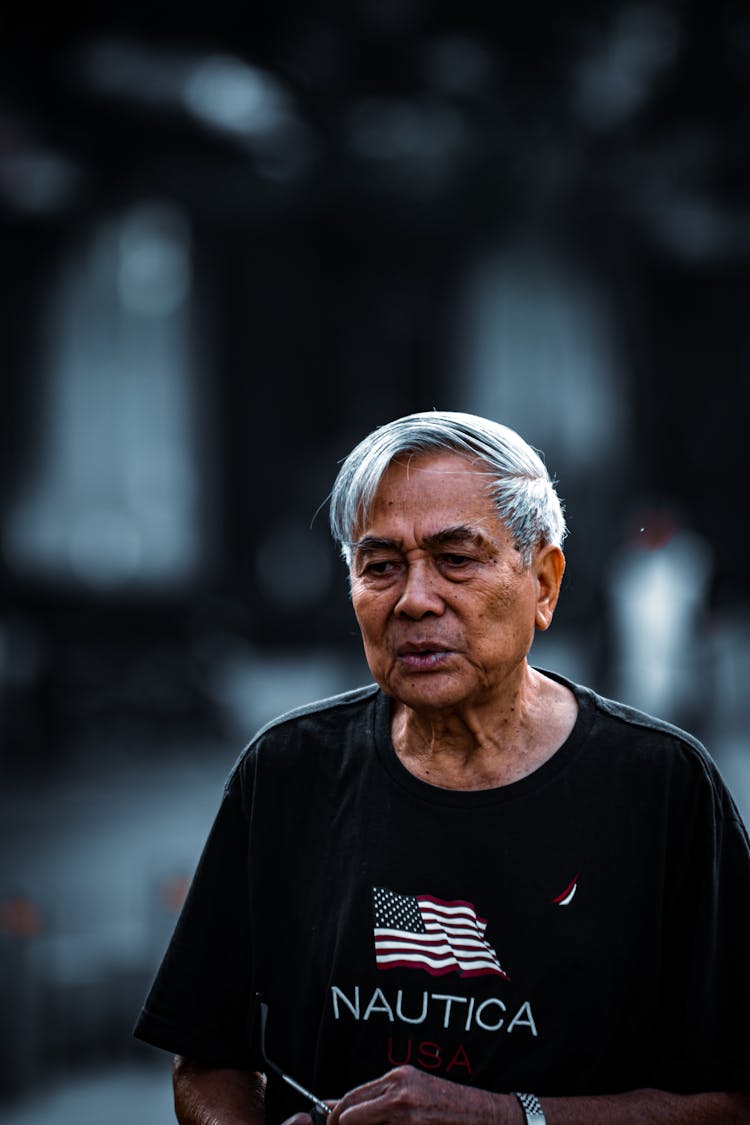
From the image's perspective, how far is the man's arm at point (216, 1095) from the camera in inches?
66.1

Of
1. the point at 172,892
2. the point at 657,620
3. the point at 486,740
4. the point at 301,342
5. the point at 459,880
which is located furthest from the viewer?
the point at 301,342

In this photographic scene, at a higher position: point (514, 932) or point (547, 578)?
point (547, 578)

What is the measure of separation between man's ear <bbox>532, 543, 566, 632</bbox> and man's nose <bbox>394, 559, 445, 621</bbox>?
164mm

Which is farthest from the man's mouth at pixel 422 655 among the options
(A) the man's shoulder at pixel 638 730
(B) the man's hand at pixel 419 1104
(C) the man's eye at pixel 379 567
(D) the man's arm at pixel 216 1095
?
(D) the man's arm at pixel 216 1095

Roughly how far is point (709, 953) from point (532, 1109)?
29 cm

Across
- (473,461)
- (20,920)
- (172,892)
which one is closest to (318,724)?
(473,461)

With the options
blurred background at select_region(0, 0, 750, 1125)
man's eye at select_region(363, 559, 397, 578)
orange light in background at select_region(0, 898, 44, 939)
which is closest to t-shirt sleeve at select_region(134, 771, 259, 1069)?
man's eye at select_region(363, 559, 397, 578)

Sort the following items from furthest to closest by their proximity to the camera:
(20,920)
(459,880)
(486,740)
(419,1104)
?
(20,920)
(486,740)
(459,880)
(419,1104)

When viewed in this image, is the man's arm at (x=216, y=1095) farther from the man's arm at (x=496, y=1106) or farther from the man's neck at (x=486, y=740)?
the man's neck at (x=486, y=740)

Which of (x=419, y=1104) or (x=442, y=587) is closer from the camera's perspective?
(x=419, y=1104)

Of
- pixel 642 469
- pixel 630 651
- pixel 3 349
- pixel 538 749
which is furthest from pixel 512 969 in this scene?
pixel 642 469

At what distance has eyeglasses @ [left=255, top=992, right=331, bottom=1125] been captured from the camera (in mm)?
1542

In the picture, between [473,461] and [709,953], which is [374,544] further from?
[709,953]

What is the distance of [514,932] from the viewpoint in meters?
1.55
